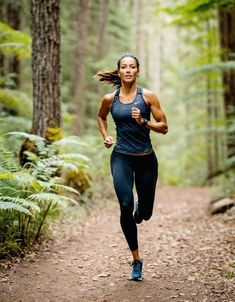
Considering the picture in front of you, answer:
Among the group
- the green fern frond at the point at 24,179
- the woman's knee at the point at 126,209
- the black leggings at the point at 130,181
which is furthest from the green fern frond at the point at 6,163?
the woman's knee at the point at 126,209

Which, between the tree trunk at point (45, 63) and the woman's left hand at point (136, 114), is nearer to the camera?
the woman's left hand at point (136, 114)

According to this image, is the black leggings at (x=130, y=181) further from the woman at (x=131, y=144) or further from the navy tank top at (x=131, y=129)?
the navy tank top at (x=131, y=129)

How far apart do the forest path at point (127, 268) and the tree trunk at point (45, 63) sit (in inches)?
91.9

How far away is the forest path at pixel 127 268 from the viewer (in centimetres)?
502

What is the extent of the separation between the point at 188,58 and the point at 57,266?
2361 centimetres

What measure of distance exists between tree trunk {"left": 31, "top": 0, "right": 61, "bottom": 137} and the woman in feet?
9.77

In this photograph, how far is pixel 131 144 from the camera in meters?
5.31

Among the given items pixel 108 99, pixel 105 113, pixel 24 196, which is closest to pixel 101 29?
A: pixel 24 196

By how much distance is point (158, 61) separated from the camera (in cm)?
3691

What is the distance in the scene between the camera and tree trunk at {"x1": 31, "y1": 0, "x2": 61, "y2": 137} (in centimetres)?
800

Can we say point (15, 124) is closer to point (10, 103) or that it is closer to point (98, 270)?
point (10, 103)

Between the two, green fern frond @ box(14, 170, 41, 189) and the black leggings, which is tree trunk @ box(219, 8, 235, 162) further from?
green fern frond @ box(14, 170, 41, 189)

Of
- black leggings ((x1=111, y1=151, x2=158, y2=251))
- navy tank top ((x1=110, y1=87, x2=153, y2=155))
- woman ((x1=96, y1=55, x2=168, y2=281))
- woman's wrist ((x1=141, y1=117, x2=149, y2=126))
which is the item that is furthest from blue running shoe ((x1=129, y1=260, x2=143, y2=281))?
woman's wrist ((x1=141, y1=117, x2=149, y2=126))

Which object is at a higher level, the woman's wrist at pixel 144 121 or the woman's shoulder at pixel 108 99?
the woman's shoulder at pixel 108 99
